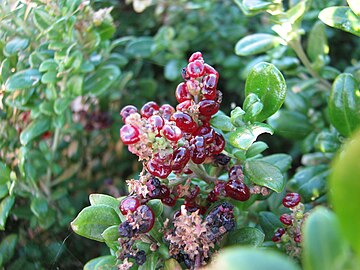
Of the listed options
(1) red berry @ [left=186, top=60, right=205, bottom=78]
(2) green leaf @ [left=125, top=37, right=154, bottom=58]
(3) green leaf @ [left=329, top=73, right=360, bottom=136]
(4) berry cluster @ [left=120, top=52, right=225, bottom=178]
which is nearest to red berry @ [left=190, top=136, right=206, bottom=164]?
(4) berry cluster @ [left=120, top=52, right=225, bottom=178]

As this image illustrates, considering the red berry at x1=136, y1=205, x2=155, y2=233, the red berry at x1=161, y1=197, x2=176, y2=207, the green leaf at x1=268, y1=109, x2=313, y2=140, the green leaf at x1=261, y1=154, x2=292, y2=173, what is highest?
the red berry at x1=136, y1=205, x2=155, y2=233

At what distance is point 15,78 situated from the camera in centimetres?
120

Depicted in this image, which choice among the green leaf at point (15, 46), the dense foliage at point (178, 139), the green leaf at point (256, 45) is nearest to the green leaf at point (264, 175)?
the dense foliage at point (178, 139)

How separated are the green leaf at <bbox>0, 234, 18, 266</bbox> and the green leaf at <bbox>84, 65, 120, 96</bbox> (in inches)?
17.1

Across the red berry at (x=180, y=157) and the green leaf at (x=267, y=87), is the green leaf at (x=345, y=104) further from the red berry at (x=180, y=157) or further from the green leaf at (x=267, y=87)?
the red berry at (x=180, y=157)

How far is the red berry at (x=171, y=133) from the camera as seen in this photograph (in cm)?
80

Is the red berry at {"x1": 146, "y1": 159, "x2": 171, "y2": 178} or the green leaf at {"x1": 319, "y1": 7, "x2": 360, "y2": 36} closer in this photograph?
the red berry at {"x1": 146, "y1": 159, "x2": 171, "y2": 178}

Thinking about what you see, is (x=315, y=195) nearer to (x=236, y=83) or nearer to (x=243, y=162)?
(x=243, y=162)

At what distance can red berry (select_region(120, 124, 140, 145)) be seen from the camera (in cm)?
83

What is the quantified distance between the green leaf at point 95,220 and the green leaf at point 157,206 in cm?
6

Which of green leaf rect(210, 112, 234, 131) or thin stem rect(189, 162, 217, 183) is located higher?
green leaf rect(210, 112, 234, 131)

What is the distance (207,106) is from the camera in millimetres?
870

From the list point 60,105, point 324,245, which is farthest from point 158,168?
point 60,105

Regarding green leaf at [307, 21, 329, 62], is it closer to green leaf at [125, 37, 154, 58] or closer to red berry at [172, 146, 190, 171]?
green leaf at [125, 37, 154, 58]
